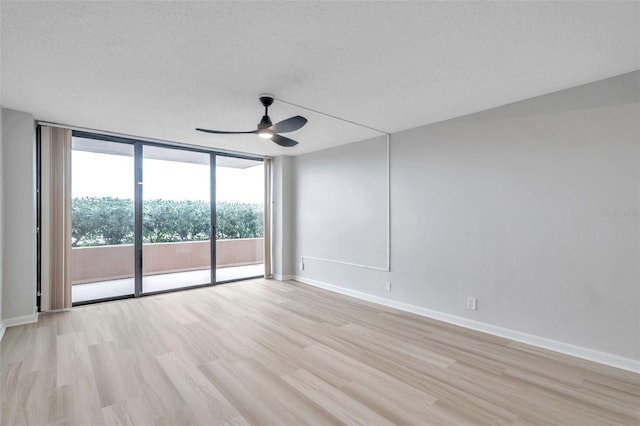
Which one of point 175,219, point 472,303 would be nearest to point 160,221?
point 175,219

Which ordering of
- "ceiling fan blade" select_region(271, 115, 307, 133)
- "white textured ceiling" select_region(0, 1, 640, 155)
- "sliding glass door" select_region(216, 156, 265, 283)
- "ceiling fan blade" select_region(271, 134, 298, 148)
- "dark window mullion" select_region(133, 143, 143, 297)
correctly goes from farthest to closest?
"sliding glass door" select_region(216, 156, 265, 283)
"dark window mullion" select_region(133, 143, 143, 297)
"ceiling fan blade" select_region(271, 134, 298, 148)
"ceiling fan blade" select_region(271, 115, 307, 133)
"white textured ceiling" select_region(0, 1, 640, 155)

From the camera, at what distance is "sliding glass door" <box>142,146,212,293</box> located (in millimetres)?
5039

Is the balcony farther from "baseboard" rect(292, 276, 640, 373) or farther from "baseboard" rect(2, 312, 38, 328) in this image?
"baseboard" rect(292, 276, 640, 373)

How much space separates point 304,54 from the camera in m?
2.28

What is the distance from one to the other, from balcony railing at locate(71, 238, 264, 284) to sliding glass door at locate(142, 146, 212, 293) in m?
0.02

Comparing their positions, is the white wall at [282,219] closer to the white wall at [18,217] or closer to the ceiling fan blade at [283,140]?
the ceiling fan blade at [283,140]

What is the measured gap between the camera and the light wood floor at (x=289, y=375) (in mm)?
2043

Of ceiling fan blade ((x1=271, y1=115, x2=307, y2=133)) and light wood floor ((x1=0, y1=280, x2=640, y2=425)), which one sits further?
ceiling fan blade ((x1=271, y1=115, x2=307, y2=133))

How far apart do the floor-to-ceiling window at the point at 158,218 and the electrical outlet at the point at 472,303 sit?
13.5 feet

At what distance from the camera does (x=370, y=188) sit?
480cm

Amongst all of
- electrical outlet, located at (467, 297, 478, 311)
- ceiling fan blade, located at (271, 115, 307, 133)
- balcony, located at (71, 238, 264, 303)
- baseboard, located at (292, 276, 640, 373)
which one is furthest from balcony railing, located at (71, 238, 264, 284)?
electrical outlet, located at (467, 297, 478, 311)

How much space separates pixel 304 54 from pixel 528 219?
2.82 meters

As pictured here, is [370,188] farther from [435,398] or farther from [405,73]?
[435,398]

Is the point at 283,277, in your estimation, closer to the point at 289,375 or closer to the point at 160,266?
the point at 160,266
